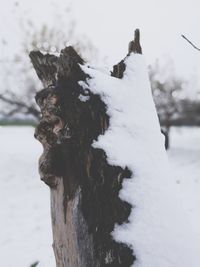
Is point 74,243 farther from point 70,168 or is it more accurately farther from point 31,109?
point 31,109

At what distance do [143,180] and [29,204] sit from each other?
783cm

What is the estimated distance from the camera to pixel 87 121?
6.27 ft

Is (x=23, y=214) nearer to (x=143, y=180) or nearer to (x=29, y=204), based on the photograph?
(x=29, y=204)

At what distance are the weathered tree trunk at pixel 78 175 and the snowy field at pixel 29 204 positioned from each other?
0.51 metres

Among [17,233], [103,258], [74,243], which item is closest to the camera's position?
[103,258]

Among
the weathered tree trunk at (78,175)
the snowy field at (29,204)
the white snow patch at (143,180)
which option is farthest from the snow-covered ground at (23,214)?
the white snow patch at (143,180)

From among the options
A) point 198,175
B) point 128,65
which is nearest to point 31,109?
point 198,175

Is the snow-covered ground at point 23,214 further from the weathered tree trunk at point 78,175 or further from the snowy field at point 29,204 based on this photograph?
the weathered tree trunk at point 78,175

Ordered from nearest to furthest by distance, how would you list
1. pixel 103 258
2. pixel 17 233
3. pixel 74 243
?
pixel 103 258
pixel 74 243
pixel 17 233

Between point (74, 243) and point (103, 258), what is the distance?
21cm

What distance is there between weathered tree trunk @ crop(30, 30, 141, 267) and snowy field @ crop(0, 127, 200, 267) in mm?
512

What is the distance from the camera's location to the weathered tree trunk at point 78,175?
179 cm

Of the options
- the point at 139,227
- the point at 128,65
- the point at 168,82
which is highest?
the point at 168,82

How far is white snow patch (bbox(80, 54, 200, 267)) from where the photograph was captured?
5.81ft
